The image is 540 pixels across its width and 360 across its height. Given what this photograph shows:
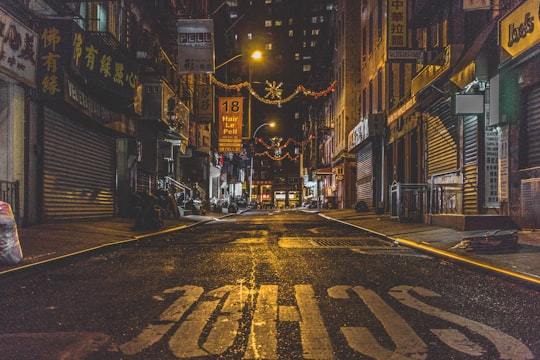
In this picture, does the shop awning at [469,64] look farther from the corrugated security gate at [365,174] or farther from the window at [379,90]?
the corrugated security gate at [365,174]

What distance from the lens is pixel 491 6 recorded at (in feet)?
46.6

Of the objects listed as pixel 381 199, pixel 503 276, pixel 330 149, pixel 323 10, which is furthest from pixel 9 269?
pixel 323 10

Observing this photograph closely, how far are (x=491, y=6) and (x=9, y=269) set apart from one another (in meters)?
13.7

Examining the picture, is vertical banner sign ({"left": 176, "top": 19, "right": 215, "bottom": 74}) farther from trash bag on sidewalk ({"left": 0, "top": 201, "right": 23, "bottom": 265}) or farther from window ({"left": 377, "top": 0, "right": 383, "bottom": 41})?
window ({"left": 377, "top": 0, "right": 383, "bottom": 41})

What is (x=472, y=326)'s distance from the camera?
480 cm

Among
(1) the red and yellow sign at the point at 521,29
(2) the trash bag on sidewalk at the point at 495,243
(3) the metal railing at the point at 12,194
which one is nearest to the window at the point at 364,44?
(1) the red and yellow sign at the point at 521,29

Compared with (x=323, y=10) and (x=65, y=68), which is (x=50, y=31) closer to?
(x=65, y=68)

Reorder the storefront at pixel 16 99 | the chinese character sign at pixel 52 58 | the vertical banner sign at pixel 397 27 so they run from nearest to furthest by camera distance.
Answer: the storefront at pixel 16 99
the chinese character sign at pixel 52 58
the vertical banner sign at pixel 397 27

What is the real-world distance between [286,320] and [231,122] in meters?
32.1

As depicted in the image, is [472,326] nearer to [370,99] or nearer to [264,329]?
[264,329]

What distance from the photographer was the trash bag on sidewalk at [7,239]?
772 cm

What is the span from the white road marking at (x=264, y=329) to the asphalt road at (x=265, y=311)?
0.01 m

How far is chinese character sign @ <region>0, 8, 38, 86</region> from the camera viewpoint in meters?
11.6

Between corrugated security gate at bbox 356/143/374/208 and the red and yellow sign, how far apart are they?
19.9 metres
